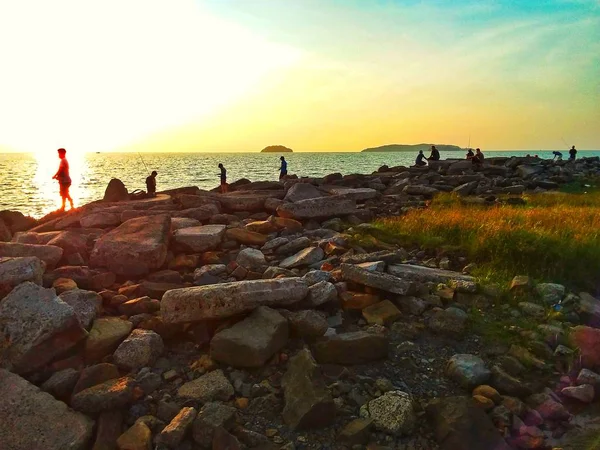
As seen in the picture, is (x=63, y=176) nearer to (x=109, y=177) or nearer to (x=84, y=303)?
(x=84, y=303)

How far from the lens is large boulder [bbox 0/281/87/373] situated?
A: 13.5 ft

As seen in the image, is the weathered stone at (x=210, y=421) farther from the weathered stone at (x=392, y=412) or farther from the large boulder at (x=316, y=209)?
the large boulder at (x=316, y=209)

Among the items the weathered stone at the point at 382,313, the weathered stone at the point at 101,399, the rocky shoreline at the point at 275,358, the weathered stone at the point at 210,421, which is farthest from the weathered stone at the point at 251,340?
the weathered stone at the point at 382,313

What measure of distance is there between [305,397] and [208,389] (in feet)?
2.90

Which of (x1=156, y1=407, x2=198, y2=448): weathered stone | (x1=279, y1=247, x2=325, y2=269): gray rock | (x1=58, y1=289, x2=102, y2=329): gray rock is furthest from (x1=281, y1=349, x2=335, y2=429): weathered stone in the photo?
(x1=279, y1=247, x2=325, y2=269): gray rock

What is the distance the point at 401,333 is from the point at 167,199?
9683 millimetres

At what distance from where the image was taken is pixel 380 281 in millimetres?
5574

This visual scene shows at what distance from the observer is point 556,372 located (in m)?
4.45

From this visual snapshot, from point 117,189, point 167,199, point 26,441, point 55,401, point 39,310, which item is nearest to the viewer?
point 26,441

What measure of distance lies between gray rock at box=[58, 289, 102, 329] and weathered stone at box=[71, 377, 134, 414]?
1148mm

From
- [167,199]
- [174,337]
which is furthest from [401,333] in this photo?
[167,199]

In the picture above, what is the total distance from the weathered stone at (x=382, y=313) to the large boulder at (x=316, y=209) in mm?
4792

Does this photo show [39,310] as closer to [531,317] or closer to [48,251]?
[48,251]

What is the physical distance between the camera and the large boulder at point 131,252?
21.3ft
